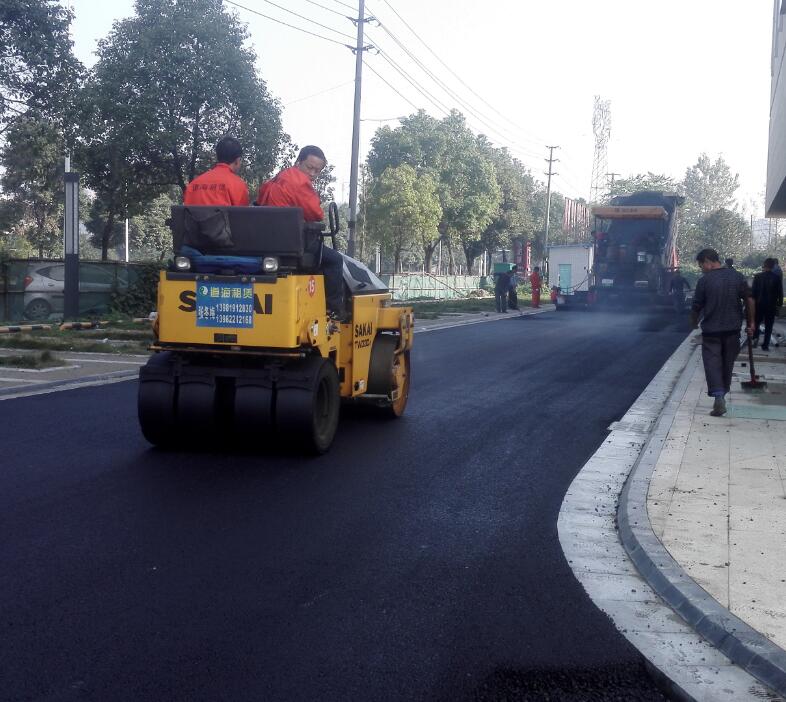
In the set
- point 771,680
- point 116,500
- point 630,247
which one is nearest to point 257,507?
point 116,500

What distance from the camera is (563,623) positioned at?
4621 millimetres

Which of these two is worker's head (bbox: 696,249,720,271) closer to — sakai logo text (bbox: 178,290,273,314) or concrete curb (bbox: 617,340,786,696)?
concrete curb (bbox: 617,340,786,696)

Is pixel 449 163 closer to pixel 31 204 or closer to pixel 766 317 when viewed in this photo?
pixel 31 204

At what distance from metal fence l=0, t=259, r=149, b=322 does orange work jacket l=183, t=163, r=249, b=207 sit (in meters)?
16.6

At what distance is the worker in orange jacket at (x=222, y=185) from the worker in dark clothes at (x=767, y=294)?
533 inches

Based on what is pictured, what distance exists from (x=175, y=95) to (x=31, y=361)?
1674 centimetres

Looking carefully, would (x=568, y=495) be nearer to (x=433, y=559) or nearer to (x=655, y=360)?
(x=433, y=559)

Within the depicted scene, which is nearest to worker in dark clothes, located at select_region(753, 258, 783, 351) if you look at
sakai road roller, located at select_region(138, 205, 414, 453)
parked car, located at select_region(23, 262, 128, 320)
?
sakai road roller, located at select_region(138, 205, 414, 453)

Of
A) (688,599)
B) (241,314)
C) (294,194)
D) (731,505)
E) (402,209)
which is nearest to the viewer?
(688,599)

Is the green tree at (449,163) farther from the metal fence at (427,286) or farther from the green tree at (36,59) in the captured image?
the green tree at (36,59)

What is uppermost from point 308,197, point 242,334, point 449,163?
point 449,163

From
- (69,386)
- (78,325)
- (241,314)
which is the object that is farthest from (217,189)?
(78,325)

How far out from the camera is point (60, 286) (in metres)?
24.0

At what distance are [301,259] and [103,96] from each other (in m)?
23.0
